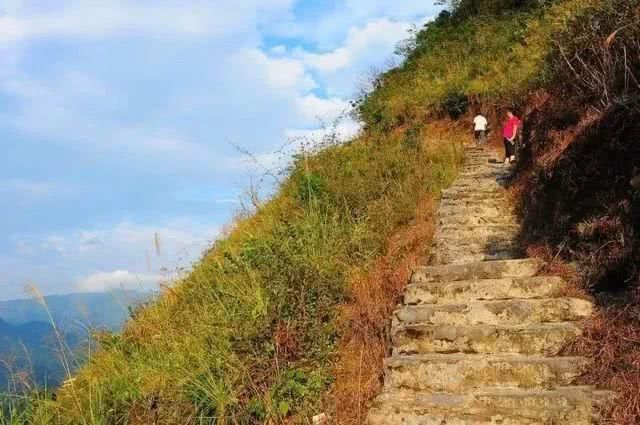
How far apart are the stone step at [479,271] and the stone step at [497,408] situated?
5.54ft

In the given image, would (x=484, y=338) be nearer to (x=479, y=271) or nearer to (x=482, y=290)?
(x=482, y=290)

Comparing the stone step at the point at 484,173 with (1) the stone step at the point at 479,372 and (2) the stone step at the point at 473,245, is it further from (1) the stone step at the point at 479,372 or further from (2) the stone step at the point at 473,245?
Answer: (1) the stone step at the point at 479,372

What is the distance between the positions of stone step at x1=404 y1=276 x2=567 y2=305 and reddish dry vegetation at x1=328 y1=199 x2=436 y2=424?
0.28 metres

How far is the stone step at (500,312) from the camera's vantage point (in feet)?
16.8

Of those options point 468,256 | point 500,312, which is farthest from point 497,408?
point 468,256

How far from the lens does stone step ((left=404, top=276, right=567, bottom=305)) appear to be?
18.1 feet

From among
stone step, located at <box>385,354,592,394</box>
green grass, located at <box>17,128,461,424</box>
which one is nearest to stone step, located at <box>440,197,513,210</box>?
green grass, located at <box>17,128,461,424</box>

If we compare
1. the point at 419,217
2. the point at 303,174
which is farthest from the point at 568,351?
the point at 303,174

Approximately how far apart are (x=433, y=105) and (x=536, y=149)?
9.13 meters

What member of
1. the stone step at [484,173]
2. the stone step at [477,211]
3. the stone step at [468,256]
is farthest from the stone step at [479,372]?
the stone step at [484,173]

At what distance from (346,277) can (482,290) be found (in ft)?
4.70

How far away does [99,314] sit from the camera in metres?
5.84

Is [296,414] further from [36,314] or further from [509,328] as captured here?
[36,314]

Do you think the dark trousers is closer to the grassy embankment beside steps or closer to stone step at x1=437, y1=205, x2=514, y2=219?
the grassy embankment beside steps
